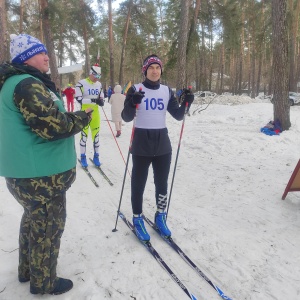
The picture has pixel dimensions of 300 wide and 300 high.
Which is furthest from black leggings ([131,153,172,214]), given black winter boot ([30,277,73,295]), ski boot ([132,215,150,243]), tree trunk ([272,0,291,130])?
tree trunk ([272,0,291,130])

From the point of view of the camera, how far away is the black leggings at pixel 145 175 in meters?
3.39

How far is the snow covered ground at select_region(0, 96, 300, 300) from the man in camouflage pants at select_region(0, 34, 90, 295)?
0.57 meters

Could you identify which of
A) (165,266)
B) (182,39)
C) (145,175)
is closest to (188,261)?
(165,266)

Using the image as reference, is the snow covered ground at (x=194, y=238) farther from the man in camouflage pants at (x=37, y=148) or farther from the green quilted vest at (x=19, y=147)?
the green quilted vest at (x=19, y=147)

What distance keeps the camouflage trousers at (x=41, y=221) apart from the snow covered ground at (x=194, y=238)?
264 millimetres

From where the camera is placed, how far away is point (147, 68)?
3316mm

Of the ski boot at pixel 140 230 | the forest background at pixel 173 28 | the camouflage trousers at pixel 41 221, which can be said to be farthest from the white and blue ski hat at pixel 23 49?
the forest background at pixel 173 28

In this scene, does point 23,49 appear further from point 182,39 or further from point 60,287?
point 182,39

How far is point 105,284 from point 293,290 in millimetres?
1801

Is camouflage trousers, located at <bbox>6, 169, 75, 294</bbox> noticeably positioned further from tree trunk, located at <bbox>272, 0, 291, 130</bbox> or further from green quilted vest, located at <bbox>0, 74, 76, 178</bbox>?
tree trunk, located at <bbox>272, 0, 291, 130</bbox>

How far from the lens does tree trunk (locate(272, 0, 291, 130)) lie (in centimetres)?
810

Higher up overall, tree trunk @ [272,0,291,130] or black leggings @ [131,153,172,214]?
tree trunk @ [272,0,291,130]

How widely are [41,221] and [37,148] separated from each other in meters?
0.60

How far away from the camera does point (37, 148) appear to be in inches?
81.1
